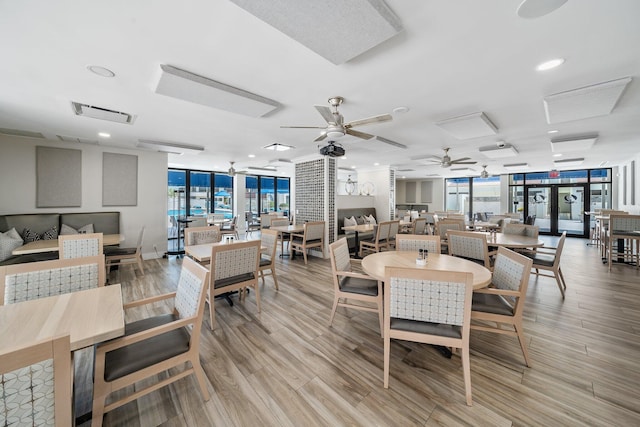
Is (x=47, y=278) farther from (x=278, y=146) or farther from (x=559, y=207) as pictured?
(x=559, y=207)

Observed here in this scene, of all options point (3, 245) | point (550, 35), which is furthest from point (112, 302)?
point (3, 245)

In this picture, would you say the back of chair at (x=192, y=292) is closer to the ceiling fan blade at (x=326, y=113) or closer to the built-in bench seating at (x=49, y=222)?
the ceiling fan blade at (x=326, y=113)

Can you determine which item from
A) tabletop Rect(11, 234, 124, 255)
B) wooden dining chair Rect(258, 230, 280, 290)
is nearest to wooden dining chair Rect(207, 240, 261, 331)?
wooden dining chair Rect(258, 230, 280, 290)

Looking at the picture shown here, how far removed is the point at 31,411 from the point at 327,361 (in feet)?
5.77

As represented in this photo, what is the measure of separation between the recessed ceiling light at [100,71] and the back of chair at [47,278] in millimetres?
1789

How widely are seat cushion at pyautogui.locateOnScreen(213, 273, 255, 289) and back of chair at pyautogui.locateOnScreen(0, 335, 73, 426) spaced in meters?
1.71

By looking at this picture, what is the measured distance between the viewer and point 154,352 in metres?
1.54

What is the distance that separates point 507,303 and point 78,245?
16.6 ft

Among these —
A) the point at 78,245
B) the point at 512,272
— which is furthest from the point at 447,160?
the point at 78,245

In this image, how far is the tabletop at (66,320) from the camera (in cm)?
119

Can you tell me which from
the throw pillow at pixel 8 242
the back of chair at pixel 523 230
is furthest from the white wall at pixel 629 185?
the throw pillow at pixel 8 242

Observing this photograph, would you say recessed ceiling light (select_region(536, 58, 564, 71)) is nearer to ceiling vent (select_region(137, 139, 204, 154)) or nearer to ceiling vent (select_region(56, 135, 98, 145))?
ceiling vent (select_region(137, 139, 204, 154))

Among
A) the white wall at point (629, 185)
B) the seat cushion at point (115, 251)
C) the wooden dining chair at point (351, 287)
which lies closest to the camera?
the wooden dining chair at point (351, 287)

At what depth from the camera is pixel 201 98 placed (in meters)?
2.75
